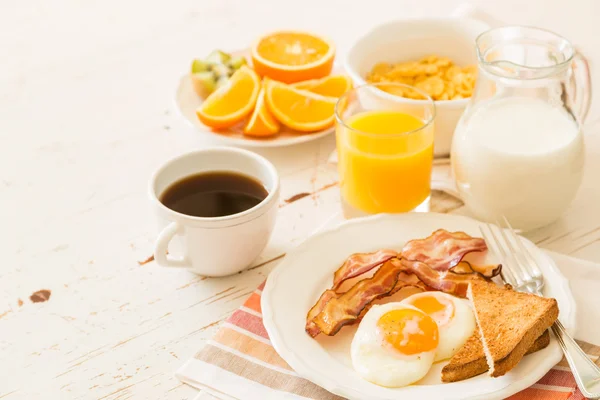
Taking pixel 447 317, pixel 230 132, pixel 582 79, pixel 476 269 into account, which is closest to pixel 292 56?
pixel 230 132

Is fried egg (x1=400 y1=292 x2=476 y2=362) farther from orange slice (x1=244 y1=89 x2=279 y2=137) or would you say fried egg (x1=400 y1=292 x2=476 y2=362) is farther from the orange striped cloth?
orange slice (x1=244 y1=89 x2=279 y2=137)

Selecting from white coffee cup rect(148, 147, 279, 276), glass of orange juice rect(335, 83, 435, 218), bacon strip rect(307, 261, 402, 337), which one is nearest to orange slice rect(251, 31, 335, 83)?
glass of orange juice rect(335, 83, 435, 218)

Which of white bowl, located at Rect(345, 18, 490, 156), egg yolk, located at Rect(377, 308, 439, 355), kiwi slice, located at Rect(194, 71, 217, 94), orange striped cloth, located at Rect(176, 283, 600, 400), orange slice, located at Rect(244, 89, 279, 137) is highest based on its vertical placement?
white bowl, located at Rect(345, 18, 490, 156)

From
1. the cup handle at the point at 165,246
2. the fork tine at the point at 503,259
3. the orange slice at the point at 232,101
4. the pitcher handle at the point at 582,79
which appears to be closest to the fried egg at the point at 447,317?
the fork tine at the point at 503,259

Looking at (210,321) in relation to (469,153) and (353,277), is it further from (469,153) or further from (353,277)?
(469,153)

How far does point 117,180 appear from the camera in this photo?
6.31 feet

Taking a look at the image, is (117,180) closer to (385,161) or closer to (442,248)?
(385,161)

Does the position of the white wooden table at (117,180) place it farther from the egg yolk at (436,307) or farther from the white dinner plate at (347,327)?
the egg yolk at (436,307)

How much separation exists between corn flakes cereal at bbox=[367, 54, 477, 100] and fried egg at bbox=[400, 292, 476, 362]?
2.12ft

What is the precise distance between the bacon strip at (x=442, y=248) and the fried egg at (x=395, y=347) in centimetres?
16

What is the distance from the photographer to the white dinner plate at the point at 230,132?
76.0 inches

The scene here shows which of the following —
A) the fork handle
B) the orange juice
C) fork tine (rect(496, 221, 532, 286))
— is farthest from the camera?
the orange juice

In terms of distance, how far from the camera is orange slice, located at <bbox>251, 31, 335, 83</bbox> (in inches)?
81.8

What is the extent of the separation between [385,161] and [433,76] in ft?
1.50
